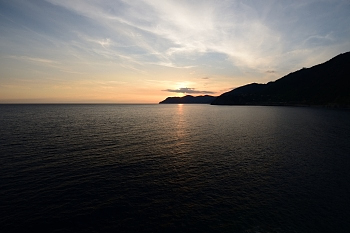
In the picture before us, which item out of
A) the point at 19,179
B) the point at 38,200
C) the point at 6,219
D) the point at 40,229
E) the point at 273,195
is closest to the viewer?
the point at 40,229

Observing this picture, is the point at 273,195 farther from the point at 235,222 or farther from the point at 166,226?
the point at 166,226

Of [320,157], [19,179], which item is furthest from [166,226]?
[320,157]

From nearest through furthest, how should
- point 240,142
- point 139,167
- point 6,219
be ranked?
point 6,219, point 139,167, point 240,142

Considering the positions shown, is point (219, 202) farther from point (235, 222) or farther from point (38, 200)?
point (38, 200)

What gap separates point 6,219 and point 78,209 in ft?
24.9

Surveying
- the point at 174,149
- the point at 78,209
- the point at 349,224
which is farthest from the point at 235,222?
the point at 174,149

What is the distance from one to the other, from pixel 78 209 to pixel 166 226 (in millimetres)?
11846

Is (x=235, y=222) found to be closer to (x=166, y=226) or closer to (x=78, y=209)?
(x=166, y=226)

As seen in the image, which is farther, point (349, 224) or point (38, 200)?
point (38, 200)

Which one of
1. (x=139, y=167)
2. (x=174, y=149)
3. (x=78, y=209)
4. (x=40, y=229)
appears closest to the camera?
(x=40, y=229)

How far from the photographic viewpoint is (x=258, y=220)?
22156 millimetres

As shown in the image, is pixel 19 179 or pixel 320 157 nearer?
pixel 19 179

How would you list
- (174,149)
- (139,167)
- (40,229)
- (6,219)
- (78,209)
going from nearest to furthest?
(40,229)
(6,219)
(78,209)
(139,167)
(174,149)

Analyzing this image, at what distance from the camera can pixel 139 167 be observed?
3847cm
